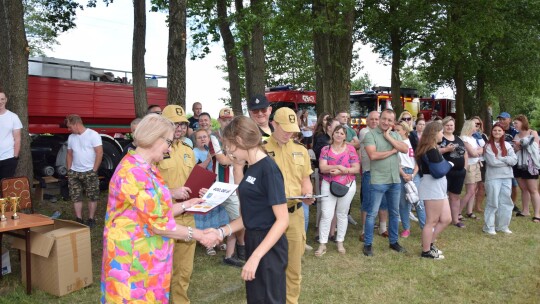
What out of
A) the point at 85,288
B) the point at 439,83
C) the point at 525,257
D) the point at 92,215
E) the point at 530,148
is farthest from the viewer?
the point at 439,83

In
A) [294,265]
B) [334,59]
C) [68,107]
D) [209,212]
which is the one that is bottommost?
[294,265]

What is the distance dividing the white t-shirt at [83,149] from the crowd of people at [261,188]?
0.02 metres

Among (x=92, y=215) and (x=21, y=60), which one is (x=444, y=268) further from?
(x=21, y=60)

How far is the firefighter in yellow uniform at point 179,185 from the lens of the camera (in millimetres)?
3697

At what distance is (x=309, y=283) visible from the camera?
4953 millimetres

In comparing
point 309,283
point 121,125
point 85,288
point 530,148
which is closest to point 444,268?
point 309,283

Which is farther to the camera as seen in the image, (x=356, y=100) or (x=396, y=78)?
(x=396, y=78)

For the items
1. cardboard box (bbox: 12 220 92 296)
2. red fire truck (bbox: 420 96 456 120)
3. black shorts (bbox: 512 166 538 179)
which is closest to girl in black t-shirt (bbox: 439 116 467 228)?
black shorts (bbox: 512 166 538 179)

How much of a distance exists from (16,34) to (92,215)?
9.41 ft

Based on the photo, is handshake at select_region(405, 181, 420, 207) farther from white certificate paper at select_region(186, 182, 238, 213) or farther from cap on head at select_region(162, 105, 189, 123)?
white certificate paper at select_region(186, 182, 238, 213)

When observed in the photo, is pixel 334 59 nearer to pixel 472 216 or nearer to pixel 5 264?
pixel 472 216

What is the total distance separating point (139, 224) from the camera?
2.56 m

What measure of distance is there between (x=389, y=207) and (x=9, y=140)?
5.10 meters

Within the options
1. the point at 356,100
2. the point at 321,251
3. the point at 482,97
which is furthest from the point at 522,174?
the point at 482,97
